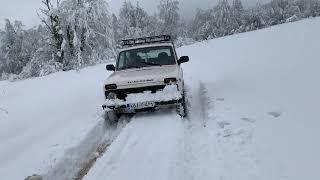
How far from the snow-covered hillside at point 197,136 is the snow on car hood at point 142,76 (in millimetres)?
913

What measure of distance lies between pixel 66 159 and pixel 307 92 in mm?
5732

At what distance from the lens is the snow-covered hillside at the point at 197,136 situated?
653 centimetres

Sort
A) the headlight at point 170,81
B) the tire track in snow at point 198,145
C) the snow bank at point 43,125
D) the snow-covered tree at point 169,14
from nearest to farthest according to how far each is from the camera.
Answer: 1. the tire track in snow at point 198,145
2. the snow bank at point 43,125
3. the headlight at point 170,81
4. the snow-covered tree at point 169,14

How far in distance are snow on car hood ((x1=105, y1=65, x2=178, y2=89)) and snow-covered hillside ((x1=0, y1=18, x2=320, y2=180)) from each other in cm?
91

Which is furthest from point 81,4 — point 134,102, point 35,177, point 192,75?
point 35,177

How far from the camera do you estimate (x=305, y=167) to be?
5.90m

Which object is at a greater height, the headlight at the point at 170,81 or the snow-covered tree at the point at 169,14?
the snow-covered tree at the point at 169,14

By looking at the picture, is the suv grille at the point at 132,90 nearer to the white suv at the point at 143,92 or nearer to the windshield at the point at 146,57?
the white suv at the point at 143,92

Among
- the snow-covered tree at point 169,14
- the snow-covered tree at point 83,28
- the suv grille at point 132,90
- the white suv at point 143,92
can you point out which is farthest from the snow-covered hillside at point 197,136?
the snow-covered tree at point 169,14

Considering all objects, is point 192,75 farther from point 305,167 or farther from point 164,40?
point 305,167

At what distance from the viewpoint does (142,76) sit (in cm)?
1040

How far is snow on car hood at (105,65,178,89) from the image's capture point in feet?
33.6

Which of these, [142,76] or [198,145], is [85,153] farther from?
[142,76]

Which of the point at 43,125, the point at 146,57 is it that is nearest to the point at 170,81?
the point at 146,57
